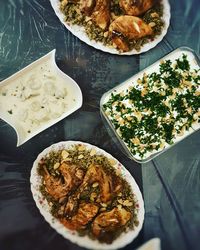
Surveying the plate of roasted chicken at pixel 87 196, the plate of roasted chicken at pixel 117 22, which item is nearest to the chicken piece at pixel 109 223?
the plate of roasted chicken at pixel 87 196

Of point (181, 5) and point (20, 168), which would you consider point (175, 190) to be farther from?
point (181, 5)

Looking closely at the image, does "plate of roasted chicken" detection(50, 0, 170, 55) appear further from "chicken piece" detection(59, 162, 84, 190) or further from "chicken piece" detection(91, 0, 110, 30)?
"chicken piece" detection(59, 162, 84, 190)

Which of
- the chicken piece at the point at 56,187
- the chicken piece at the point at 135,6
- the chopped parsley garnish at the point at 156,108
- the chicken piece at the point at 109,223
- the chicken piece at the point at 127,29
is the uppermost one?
the chicken piece at the point at 135,6

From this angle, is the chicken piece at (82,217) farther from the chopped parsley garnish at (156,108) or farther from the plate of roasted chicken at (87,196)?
the chopped parsley garnish at (156,108)

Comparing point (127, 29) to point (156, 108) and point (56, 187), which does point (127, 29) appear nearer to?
point (156, 108)

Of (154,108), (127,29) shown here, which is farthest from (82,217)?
(127,29)

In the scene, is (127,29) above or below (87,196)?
above
